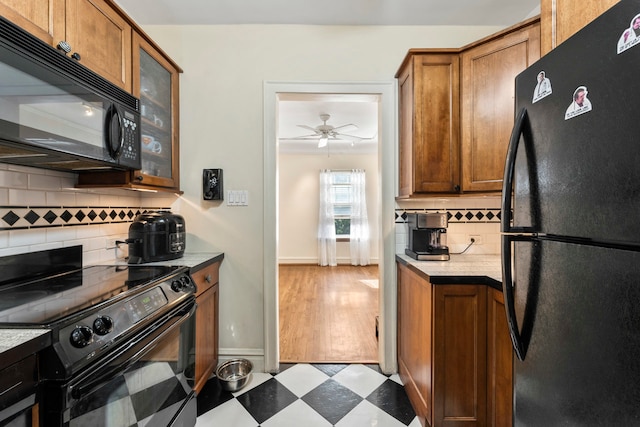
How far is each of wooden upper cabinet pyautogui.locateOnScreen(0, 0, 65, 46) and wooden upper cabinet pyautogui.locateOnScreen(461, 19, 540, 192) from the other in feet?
6.54

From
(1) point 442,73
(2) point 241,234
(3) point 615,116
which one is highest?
(1) point 442,73

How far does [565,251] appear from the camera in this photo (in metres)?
0.71

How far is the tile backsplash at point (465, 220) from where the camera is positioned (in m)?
2.11

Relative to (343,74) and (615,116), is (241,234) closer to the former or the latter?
(343,74)

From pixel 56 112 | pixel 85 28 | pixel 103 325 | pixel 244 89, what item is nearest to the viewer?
pixel 103 325

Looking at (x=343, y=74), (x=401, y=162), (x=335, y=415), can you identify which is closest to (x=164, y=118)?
(x=343, y=74)

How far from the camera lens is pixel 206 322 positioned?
1.86 meters

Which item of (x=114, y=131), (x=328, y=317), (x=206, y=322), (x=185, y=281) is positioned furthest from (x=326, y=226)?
(x=114, y=131)

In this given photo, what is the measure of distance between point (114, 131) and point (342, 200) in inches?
200

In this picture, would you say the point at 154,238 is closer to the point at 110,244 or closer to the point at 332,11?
the point at 110,244

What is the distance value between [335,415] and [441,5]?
2.66 meters

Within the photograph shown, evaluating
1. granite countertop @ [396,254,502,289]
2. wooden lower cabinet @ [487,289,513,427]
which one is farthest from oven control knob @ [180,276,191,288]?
wooden lower cabinet @ [487,289,513,427]

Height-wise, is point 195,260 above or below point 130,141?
below

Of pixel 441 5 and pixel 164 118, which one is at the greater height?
pixel 441 5
